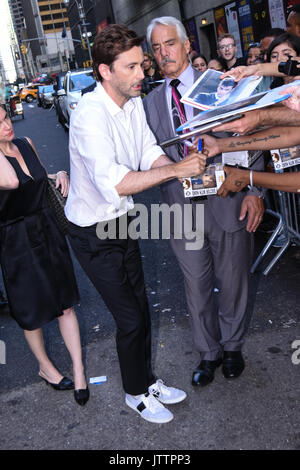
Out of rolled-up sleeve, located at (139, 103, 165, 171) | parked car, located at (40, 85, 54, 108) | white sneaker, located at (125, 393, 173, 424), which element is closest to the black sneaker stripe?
white sneaker, located at (125, 393, 173, 424)

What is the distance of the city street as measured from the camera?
308 centimetres

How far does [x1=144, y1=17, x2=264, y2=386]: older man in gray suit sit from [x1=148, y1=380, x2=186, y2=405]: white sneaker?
0.17m

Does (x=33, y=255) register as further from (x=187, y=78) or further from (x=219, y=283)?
(x=187, y=78)

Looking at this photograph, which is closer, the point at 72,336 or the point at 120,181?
the point at 120,181

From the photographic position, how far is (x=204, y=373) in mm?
3572

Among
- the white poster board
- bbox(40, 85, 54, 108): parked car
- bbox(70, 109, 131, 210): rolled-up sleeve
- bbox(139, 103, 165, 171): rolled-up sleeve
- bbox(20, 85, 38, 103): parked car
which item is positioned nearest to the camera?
bbox(70, 109, 131, 210): rolled-up sleeve

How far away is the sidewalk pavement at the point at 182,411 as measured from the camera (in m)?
3.04

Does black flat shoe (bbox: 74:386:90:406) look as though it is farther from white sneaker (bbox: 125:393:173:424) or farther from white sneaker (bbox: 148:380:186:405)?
white sneaker (bbox: 148:380:186:405)

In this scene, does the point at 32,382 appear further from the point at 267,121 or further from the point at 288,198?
the point at 288,198

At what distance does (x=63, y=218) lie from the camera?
3527 millimetres

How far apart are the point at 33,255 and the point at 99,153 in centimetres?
105

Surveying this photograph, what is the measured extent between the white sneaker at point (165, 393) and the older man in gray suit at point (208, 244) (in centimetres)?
17

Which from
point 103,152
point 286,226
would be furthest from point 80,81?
point 103,152

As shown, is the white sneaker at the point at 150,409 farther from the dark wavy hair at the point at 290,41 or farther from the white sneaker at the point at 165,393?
the dark wavy hair at the point at 290,41
